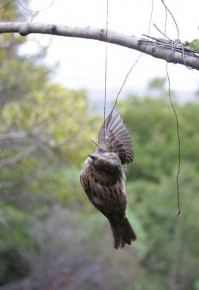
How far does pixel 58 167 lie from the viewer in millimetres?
6742

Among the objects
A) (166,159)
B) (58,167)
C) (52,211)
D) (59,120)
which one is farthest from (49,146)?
(166,159)

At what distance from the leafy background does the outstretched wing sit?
3.39 metres

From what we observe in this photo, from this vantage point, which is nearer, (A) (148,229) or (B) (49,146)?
(B) (49,146)

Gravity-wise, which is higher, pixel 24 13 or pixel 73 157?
pixel 24 13

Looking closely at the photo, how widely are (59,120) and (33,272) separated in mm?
2366

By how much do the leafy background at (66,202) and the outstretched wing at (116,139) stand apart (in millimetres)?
3386

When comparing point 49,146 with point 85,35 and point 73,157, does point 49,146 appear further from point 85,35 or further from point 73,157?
point 85,35

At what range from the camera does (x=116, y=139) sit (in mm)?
2049

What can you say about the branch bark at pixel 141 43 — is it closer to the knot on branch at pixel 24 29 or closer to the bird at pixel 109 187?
the knot on branch at pixel 24 29

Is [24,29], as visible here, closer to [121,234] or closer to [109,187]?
[109,187]

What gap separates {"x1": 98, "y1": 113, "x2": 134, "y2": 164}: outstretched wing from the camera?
6.56 feet

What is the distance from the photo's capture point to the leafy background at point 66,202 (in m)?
5.97

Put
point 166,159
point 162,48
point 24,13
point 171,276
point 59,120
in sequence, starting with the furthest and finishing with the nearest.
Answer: point 166,159, point 171,276, point 24,13, point 59,120, point 162,48

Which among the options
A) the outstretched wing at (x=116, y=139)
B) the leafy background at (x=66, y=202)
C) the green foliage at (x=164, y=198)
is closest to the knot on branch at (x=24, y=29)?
the outstretched wing at (x=116, y=139)
